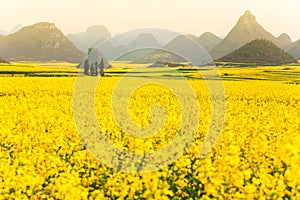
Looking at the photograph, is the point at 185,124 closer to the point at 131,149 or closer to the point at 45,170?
the point at 131,149

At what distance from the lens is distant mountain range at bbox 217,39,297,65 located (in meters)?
108

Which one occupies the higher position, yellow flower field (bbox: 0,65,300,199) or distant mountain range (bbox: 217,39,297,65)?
distant mountain range (bbox: 217,39,297,65)

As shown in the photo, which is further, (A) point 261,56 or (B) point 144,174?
(A) point 261,56

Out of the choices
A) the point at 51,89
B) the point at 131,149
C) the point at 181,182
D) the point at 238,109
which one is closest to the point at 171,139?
the point at 131,149

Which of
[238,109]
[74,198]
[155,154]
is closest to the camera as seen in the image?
[74,198]

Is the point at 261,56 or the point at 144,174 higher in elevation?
the point at 261,56

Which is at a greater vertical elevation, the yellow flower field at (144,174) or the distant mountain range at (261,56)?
the distant mountain range at (261,56)

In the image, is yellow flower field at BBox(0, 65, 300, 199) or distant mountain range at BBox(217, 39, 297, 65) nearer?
yellow flower field at BBox(0, 65, 300, 199)

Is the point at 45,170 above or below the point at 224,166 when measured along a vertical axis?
below

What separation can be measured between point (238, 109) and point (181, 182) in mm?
11105

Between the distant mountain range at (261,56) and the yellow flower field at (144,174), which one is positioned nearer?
the yellow flower field at (144,174)

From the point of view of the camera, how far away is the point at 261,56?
11044 centimetres

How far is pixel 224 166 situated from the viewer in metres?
6.52

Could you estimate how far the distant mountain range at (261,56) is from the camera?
108 m
